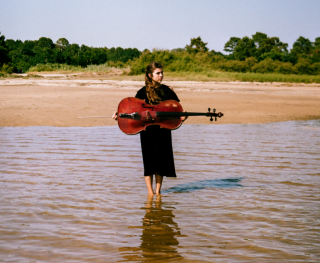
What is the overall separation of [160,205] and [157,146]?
2.08ft

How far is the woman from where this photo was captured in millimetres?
4758

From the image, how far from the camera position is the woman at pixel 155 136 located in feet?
15.6

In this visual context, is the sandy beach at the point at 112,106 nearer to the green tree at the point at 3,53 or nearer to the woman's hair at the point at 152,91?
the woman's hair at the point at 152,91

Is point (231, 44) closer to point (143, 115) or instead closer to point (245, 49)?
point (245, 49)

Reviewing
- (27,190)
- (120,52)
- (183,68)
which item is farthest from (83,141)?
(120,52)

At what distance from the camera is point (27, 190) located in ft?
16.7

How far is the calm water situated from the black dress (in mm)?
344

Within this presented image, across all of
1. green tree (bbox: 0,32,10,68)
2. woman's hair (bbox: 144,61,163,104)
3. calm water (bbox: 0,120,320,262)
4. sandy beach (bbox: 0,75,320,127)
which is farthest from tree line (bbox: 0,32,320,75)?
woman's hair (bbox: 144,61,163,104)

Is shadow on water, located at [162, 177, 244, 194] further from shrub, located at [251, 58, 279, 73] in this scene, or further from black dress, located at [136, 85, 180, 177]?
shrub, located at [251, 58, 279, 73]

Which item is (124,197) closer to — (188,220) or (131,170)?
(188,220)

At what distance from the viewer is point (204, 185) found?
557 cm

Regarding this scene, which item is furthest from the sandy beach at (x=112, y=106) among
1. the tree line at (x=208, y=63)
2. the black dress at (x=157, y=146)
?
the tree line at (x=208, y=63)

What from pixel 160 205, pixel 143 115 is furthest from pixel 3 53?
pixel 160 205

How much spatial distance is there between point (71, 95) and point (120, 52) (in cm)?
7972
